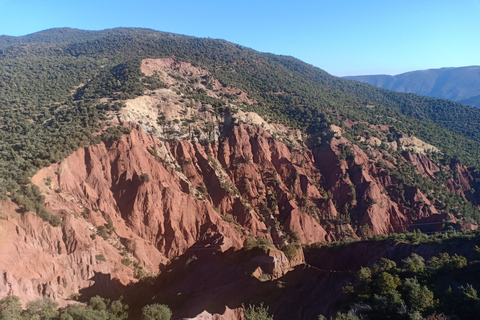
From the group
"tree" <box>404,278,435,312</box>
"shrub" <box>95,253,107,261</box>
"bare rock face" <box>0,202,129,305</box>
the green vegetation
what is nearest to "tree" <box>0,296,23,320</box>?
"bare rock face" <box>0,202,129,305</box>

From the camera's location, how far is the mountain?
21688 millimetres

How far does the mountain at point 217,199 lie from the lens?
2169cm

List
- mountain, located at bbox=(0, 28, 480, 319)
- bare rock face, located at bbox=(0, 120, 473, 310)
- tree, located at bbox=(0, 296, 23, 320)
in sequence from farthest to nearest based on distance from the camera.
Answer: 1. bare rock face, located at bbox=(0, 120, 473, 310)
2. mountain, located at bbox=(0, 28, 480, 319)
3. tree, located at bbox=(0, 296, 23, 320)

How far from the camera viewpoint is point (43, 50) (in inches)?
3755

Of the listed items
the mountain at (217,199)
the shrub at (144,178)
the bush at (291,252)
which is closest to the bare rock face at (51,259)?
the mountain at (217,199)

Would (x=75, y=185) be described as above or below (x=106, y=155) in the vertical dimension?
below

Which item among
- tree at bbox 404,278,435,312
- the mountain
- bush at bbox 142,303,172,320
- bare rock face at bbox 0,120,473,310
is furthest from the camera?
bare rock face at bbox 0,120,473,310

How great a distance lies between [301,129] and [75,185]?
40.5 metres

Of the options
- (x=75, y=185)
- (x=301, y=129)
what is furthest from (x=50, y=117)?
(x=301, y=129)

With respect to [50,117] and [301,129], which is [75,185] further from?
[301,129]

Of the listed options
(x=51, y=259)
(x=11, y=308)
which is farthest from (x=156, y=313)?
(x=51, y=259)

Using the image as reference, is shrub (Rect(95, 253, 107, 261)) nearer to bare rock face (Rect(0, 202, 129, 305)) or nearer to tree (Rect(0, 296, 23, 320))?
bare rock face (Rect(0, 202, 129, 305))

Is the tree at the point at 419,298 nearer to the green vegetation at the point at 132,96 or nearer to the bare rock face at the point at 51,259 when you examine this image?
the bare rock face at the point at 51,259

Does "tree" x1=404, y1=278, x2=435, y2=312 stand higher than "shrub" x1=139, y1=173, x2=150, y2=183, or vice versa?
"shrub" x1=139, y1=173, x2=150, y2=183
